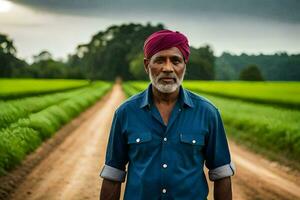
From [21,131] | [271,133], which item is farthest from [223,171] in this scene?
[271,133]

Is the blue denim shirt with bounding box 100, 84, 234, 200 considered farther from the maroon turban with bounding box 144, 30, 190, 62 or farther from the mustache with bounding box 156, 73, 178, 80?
the maroon turban with bounding box 144, 30, 190, 62

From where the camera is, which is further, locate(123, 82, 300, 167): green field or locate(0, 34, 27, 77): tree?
locate(0, 34, 27, 77): tree

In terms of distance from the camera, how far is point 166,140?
8.38 ft

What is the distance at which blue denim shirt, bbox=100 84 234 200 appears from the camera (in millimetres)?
2535

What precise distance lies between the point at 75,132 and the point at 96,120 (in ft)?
13.7

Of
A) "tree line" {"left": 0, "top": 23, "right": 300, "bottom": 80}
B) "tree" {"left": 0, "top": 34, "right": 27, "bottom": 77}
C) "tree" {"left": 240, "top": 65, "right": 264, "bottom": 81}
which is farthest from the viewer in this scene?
"tree" {"left": 240, "top": 65, "right": 264, "bottom": 81}

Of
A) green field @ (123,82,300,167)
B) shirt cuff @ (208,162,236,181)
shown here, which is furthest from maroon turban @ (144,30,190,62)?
green field @ (123,82,300,167)

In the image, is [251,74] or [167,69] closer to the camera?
[167,69]

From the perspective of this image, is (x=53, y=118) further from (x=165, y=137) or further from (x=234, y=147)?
(x=165, y=137)

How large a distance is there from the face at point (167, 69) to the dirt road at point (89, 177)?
4.80 meters

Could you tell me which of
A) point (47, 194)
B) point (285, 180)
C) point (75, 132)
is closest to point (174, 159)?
point (47, 194)

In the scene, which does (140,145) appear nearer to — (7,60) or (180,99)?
(180,99)

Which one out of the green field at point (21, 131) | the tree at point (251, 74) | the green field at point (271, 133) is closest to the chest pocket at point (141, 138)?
the green field at point (21, 131)

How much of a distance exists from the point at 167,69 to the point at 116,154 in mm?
609
